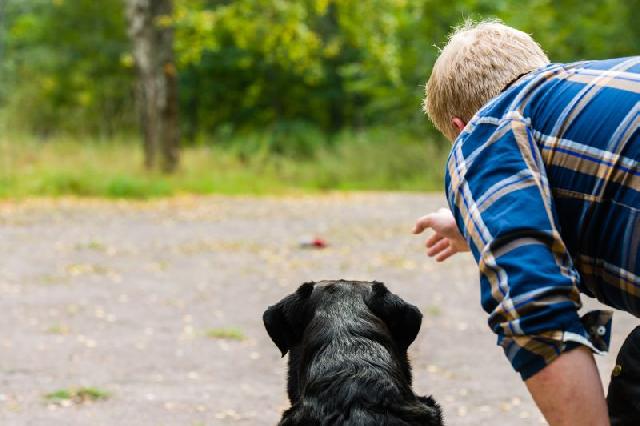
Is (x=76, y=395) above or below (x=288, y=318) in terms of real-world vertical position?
below

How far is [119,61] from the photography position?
37938 millimetres

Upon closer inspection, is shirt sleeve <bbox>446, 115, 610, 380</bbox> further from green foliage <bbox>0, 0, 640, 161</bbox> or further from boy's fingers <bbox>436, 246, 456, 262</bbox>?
green foliage <bbox>0, 0, 640, 161</bbox>

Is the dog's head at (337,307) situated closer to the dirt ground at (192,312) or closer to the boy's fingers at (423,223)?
the boy's fingers at (423,223)

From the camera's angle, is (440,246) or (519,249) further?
(440,246)

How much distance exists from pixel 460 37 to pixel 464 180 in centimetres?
47

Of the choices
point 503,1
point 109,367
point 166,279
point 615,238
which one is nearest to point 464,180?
point 615,238

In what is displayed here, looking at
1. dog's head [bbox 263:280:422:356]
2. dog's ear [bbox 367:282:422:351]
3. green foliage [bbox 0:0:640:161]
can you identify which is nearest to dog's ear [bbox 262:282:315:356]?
dog's head [bbox 263:280:422:356]

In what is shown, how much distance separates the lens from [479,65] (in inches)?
94.8

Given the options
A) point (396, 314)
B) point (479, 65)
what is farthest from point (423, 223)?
point (479, 65)

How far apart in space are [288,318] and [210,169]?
19.3m

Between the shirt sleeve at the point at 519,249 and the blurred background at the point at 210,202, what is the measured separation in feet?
3.94

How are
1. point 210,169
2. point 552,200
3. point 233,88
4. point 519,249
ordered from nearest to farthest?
point 519,249 < point 552,200 < point 210,169 < point 233,88

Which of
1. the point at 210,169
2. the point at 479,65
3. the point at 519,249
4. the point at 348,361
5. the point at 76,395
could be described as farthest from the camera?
the point at 210,169

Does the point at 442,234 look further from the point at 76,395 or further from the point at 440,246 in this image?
the point at 76,395
